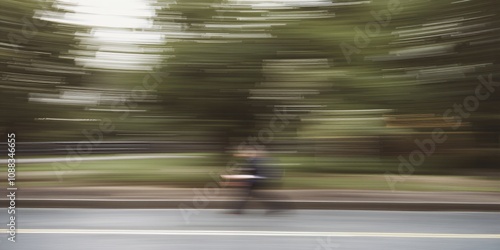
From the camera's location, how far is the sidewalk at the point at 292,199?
9.03 meters

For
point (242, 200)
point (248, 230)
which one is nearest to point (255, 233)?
point (248, 230)

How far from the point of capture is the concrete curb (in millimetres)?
8984

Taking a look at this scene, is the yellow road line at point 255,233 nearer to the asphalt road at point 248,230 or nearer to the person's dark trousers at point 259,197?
the asphalt road at point 248,230

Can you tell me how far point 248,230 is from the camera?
24.5 ft

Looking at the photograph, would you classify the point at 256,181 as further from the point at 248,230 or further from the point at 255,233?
the point at 255,233

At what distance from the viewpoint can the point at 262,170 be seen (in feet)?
27.7

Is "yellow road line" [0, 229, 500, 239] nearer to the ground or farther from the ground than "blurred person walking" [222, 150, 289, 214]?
nearer to the ground

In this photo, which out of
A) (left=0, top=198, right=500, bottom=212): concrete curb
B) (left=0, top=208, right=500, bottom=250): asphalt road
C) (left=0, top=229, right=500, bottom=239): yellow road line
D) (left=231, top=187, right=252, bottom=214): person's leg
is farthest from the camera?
(left=0, top=198, right=500, bottom=212): concrete curb

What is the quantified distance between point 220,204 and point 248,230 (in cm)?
166

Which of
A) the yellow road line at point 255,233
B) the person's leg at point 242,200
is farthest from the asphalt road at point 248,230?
the person's leg at point 242,200

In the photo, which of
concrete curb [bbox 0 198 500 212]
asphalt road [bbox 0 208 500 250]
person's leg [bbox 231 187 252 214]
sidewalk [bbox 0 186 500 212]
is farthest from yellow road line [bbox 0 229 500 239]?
concrete curb [bbox 0 198 500 212]

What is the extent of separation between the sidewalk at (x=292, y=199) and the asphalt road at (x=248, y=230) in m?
0.18

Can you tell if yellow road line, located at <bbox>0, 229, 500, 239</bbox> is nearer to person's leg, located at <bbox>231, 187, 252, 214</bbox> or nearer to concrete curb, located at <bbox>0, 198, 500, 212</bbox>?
person's leg, located at <bbox>231, 187, 252, 214</bbox>

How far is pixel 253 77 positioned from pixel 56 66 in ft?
19.5
